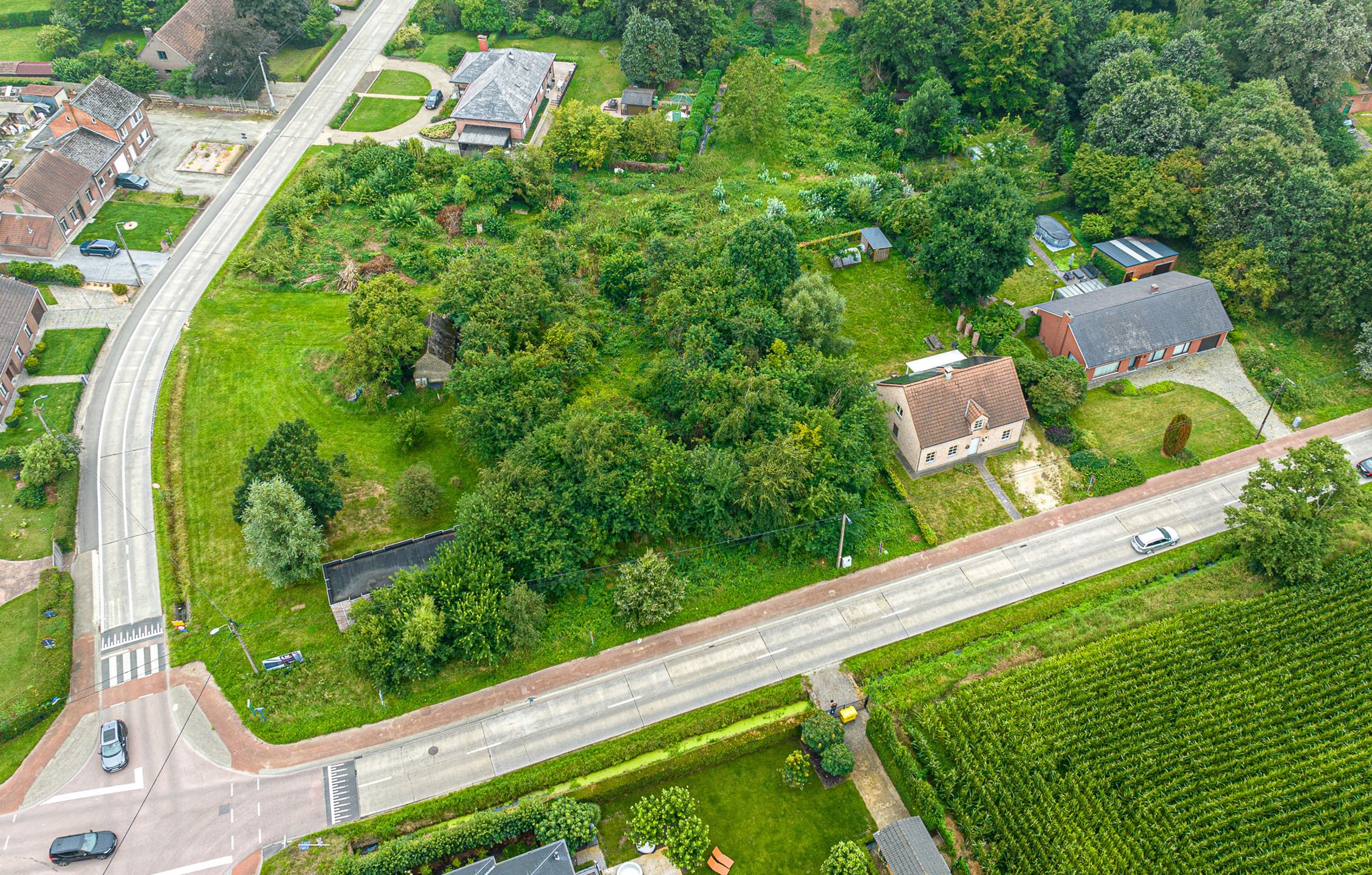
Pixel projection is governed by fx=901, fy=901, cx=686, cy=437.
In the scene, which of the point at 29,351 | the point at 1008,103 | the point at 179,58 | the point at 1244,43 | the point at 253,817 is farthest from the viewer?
the point at 179,58

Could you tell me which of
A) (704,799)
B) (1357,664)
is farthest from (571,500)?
(1357,664)

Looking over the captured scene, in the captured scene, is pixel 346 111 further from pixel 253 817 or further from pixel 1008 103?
pixel 253 817

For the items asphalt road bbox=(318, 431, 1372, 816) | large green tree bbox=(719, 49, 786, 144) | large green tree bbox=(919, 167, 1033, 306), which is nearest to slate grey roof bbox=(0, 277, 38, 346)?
asphalt road bbox=(318, 431, 1372, 816)

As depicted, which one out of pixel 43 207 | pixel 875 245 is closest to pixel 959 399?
pixel 875 245

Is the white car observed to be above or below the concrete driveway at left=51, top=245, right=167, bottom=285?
above

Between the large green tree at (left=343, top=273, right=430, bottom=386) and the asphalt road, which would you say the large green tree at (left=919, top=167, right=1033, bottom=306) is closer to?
the asphalt road

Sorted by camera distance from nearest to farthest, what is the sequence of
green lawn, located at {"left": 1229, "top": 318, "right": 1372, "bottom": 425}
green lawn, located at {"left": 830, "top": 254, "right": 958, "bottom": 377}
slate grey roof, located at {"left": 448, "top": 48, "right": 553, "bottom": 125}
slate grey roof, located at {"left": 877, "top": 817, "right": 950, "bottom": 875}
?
slate grey roof, located at {"left": 877, "top": 817, "right": 950, "bottom": 875}
green lawn, located at {"left": 1229, "top": 318, "right": 1372, "bottom": 425}
green lawn, located at {"left": 830, "top": 254, "right": 958, "bottom": 377}
slate grey roof, located at {"left": 448, "top": 48, "right": 553, "bottom": 125}

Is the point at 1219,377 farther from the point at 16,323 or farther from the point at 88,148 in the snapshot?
the point at 88,148
